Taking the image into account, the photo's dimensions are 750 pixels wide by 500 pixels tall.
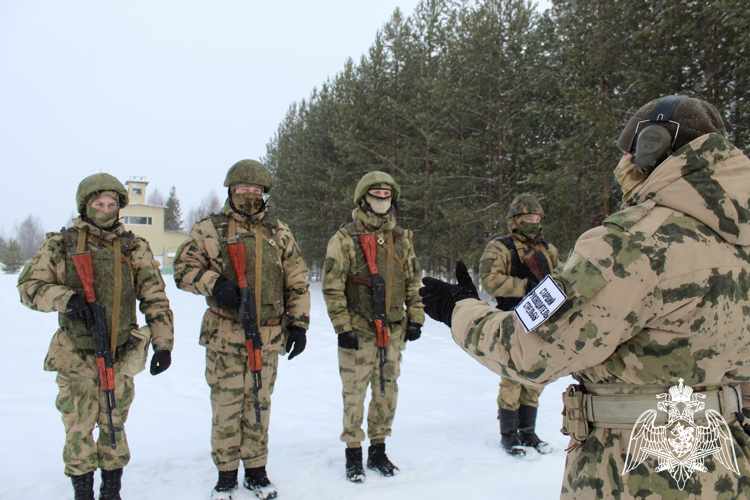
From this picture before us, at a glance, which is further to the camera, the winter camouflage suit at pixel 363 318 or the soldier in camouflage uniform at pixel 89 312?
the winter camouflage suit at pixel 363 318

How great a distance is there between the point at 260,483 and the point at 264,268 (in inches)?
60.5

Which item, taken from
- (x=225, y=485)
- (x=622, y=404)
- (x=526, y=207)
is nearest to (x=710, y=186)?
(x=622, y=404)

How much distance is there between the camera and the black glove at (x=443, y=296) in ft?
5.72

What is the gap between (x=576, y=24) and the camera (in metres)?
11.1

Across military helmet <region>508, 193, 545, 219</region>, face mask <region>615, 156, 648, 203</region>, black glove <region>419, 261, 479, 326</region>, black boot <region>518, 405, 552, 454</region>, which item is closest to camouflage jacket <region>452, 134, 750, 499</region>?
face mask <region>615, 156, 648, 203</region>

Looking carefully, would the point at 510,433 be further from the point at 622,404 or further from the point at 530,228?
the point at 622,404

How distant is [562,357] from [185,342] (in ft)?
29.8

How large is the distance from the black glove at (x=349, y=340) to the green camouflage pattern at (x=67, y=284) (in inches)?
50.3

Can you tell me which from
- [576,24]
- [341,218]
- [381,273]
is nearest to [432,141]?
[576,24]

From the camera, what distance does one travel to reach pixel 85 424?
2859 mm

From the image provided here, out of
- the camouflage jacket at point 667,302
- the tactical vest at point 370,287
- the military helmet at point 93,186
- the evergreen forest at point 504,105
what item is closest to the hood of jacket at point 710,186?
the camouflage jacket at point 667,302

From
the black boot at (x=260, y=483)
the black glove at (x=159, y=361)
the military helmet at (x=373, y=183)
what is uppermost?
the military helmet at (x=373, y=183)

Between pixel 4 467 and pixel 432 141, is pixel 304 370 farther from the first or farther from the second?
pixel 432 141

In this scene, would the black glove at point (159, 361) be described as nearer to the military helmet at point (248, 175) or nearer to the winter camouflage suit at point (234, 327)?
the winter camouflage suit at point (234, 327)
